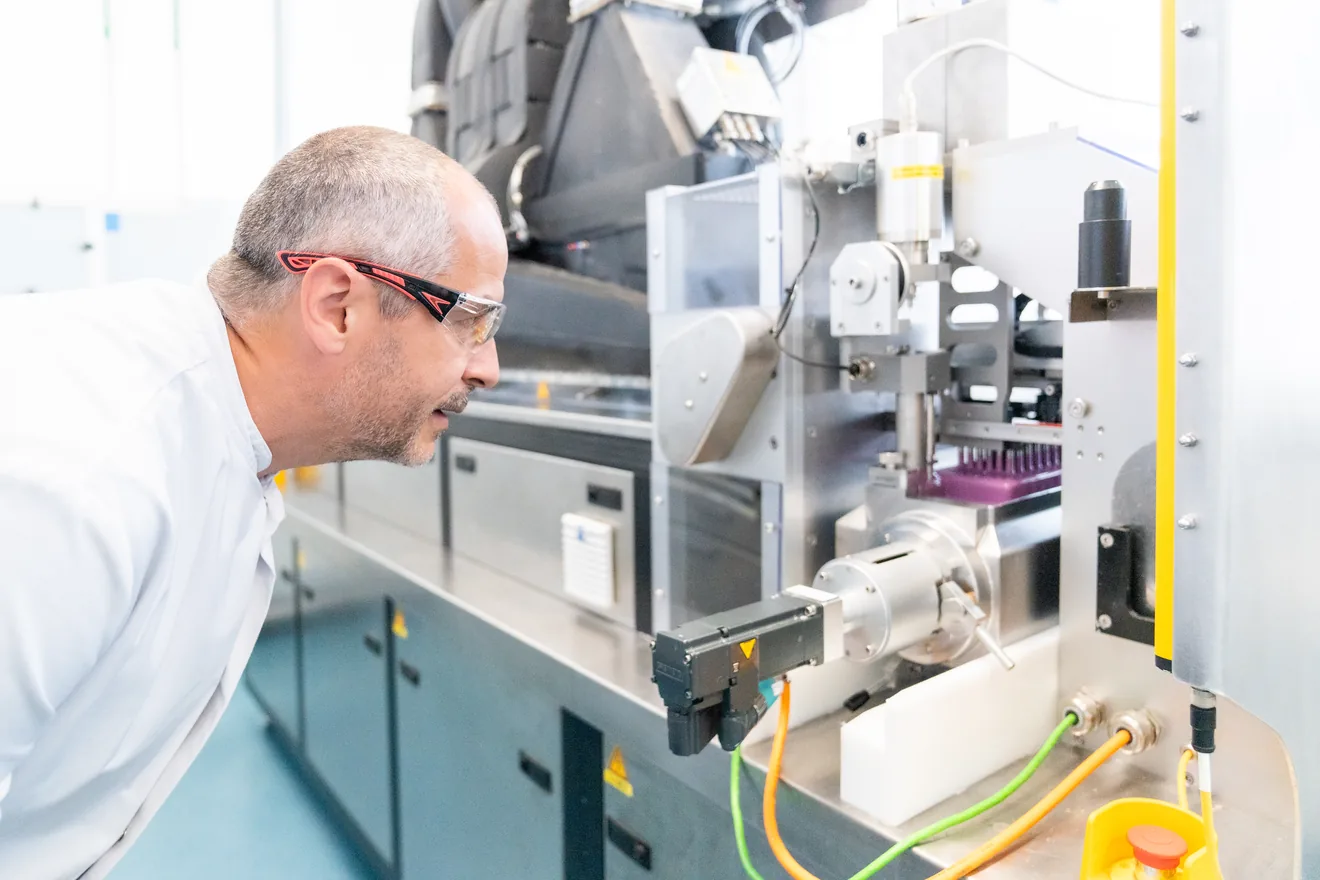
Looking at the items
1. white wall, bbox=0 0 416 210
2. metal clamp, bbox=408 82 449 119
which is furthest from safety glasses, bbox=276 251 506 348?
white wall, bbox=0 0 416 210

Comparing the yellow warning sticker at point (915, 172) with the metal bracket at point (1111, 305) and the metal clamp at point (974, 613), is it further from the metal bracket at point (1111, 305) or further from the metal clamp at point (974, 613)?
the metal clamp at point (974, 613)

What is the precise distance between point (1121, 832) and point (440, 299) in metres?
0.74

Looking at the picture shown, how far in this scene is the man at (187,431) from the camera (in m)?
0.63

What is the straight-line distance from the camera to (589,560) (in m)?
1.55

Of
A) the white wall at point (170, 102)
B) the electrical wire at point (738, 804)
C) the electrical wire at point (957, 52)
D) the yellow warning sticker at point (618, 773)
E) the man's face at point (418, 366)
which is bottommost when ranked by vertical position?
the yellow warning sticker at point (618, 773)

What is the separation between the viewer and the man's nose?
0.99m

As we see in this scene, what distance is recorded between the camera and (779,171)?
3.66 feet

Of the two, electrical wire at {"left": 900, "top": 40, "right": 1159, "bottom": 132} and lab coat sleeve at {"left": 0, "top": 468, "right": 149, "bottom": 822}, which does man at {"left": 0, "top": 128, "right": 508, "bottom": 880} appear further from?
electrical wire at {"left": 900, "top": 40, "right": 1159, "bottom": 132}

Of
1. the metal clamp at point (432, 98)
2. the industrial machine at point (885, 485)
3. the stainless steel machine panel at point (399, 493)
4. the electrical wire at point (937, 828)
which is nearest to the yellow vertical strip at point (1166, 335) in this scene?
the industrial machine at point (885, 485)

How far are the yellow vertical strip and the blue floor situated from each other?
2087mm

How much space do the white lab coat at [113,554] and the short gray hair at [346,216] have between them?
2.0 inches

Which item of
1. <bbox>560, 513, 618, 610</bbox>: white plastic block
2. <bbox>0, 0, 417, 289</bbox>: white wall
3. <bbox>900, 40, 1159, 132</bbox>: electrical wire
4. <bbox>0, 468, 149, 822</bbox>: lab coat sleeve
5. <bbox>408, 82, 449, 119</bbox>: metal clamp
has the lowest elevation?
<bbox>560, 513, 618, 610</bbox>: white plastic block

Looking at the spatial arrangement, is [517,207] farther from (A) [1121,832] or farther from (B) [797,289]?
(A) [1121,832]

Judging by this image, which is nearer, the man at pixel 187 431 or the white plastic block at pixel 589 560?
the man at pixel 187 431
